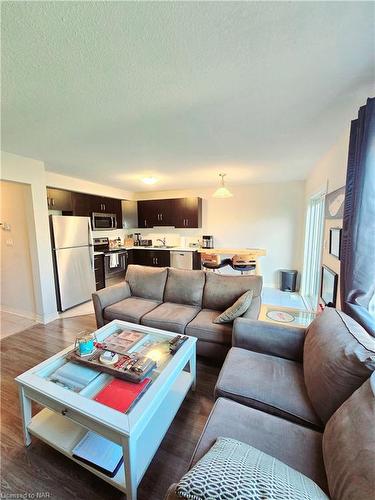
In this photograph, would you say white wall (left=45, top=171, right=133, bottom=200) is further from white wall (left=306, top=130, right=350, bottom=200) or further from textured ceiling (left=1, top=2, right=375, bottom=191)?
white wall (left=306, top=130, right=350, bottom=200)

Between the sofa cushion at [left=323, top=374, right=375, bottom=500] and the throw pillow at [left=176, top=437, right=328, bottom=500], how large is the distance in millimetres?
93

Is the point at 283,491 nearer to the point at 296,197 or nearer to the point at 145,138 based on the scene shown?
the point at 145,138

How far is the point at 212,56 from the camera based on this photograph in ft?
3.89

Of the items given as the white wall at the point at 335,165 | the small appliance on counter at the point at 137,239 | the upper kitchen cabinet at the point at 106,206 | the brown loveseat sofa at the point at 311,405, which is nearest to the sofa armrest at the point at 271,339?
the brown loveseat sofa at the point at 311,405

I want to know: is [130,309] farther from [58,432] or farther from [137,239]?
[137,239]

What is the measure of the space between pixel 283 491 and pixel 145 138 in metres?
2.64

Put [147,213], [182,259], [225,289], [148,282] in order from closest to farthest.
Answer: [225,289] < [148,282] < [182,259] < [147,213]

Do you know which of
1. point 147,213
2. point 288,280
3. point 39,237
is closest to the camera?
point 39,237

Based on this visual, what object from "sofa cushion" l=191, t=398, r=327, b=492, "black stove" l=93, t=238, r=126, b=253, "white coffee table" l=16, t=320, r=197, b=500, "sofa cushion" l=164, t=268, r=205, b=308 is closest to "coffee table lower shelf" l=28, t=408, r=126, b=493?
"white coffee table" l=16, t=320, r=197, b=500

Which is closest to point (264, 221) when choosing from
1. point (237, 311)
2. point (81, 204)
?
point (237, 311)

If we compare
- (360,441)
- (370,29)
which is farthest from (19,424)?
(370,29)

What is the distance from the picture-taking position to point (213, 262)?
4066mm

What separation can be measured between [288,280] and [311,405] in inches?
149

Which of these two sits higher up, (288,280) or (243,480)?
(243,480)
